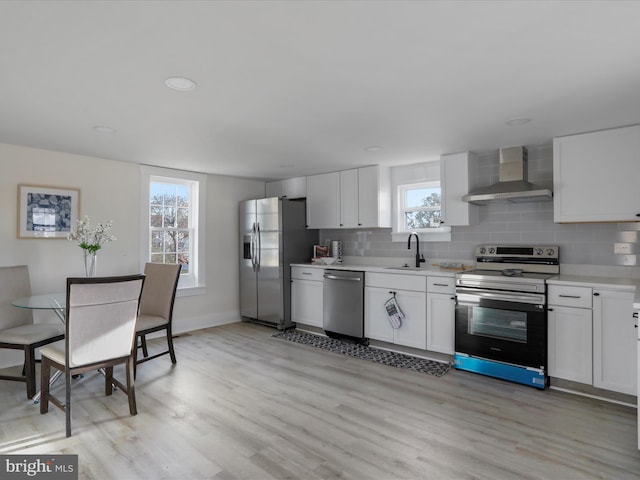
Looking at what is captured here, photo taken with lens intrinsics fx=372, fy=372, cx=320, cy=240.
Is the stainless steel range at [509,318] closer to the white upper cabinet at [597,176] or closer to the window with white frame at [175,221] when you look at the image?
the white upper cabinet at [597,176]

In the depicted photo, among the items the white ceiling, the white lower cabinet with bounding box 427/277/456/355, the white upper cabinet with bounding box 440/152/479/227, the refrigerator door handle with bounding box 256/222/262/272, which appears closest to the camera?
the white ceiling

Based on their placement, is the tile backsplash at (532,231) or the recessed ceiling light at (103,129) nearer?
the recessed ceiling light at (103,129)

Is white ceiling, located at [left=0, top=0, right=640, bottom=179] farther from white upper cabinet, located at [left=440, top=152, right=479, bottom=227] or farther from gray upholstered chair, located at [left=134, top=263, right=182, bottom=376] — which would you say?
gray upholstered chair, located at [left=134, top=263, right=182, bottom=376]

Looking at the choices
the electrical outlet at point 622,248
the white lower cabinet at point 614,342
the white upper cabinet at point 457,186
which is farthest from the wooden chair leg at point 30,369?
the electrical outlet at point 622,248

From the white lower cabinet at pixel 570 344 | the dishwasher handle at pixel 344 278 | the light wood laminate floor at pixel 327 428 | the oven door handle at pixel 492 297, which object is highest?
the dishwasher handle at pixel 344 278

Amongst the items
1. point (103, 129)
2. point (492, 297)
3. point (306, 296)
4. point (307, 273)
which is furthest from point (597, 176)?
point (103, 129)

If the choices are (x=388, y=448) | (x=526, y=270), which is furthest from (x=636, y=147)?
(x=388, y=448)

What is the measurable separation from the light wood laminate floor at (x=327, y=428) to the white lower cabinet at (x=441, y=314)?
1.17 feet

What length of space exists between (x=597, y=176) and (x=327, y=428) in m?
3.00

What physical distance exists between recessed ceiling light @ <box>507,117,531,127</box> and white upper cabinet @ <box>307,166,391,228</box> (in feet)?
5.99

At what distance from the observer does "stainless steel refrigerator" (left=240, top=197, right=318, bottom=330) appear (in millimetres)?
5156

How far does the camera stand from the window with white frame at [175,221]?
4.72 m

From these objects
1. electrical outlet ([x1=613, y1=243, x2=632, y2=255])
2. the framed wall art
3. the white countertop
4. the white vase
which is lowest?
the white countertop

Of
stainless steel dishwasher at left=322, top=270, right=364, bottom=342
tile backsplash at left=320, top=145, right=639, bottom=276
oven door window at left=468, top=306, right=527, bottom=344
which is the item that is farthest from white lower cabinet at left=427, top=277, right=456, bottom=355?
stainless steel dishwasher at left=322, top=270, right=364, bottom=342
